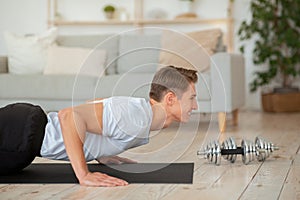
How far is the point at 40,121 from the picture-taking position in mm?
2338

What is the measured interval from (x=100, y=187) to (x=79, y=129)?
8.4 inches

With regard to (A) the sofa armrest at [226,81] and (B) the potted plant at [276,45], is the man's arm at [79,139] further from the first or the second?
(B) the potted plant at [276,45]

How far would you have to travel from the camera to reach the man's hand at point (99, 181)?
86.1 inches

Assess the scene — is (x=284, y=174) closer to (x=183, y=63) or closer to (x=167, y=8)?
(x=183, y=63)

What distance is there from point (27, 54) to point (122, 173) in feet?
8.72

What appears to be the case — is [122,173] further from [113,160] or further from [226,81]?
[226,81]

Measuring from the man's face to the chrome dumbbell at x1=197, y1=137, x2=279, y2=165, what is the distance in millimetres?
391

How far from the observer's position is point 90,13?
662 centimetres

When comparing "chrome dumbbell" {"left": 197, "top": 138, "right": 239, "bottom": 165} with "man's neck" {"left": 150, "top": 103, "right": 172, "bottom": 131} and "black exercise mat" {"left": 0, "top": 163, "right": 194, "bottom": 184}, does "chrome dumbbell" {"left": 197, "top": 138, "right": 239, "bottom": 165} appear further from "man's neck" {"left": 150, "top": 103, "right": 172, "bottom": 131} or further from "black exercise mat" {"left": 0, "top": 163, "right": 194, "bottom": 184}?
"man's neck" {"left": 150, "top": 103, "right": 172, "bottom": 131}

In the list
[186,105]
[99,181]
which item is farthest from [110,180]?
[186,105]

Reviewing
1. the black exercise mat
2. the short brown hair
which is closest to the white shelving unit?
the black exercise mat

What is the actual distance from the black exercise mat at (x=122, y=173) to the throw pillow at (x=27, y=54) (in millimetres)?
2266

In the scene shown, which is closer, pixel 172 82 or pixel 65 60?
pixel 172 82

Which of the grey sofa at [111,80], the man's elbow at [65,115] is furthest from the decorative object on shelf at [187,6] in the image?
the man's elbow at [65,115]
